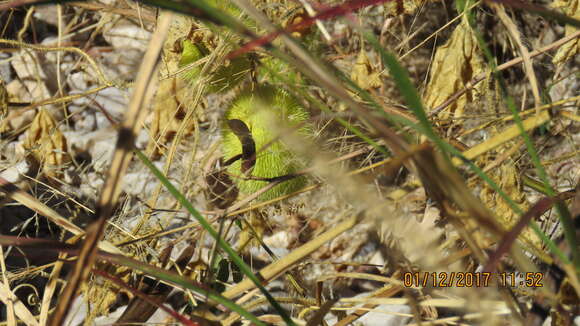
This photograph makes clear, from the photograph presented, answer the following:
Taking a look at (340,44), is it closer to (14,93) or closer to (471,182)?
(471,182)

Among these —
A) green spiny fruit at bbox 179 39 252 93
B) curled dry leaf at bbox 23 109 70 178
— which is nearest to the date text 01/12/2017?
green spiny fruit at bbox 179 39 252 93

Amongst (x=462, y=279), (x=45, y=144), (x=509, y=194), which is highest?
(x=45, y=144)

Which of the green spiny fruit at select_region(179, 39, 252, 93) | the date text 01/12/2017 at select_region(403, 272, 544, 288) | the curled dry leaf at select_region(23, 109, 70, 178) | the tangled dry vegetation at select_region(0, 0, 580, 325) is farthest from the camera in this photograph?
the curled dry leaf at select_region(23, 109, 70, 178)

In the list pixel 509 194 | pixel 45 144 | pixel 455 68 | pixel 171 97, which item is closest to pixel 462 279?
pixel 509 194

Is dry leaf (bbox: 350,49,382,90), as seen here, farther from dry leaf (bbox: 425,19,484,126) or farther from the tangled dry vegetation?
dry leaf (bbox: 425,19,484,126)

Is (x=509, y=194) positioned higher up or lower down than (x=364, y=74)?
lower down

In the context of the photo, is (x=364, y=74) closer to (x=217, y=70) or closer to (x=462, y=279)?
(x=217, y=70)

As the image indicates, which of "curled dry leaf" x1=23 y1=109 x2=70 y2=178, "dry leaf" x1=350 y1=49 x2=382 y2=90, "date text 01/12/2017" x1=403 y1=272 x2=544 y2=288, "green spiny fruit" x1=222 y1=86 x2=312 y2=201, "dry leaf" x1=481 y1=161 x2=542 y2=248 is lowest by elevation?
"date text 01/12/2017" x1=403 y1=272 x2=544 y2=288
